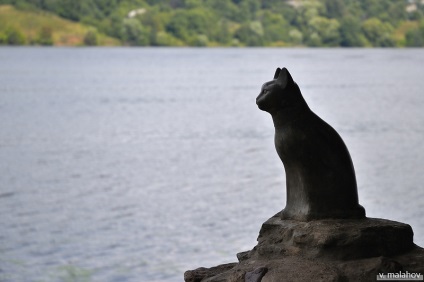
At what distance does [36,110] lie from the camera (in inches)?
1818

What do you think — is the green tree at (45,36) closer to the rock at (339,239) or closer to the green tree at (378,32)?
the green tree at (378,32)

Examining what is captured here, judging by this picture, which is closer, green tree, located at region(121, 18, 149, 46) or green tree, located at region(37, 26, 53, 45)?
green tree, located at region(37, 26, 53, 45)

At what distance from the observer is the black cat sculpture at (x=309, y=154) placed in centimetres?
719

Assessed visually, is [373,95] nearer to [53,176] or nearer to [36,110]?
[36,110]

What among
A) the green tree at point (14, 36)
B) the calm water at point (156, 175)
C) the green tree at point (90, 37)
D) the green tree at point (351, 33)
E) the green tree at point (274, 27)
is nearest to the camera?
the calm water at point (156, 175)

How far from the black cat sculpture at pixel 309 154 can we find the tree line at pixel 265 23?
140 meters

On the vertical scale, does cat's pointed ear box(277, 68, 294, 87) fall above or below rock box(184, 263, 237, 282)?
above

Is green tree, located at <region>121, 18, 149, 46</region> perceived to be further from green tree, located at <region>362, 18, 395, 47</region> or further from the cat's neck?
the cat's neck

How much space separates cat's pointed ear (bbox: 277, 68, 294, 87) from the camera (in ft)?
→ 23.5

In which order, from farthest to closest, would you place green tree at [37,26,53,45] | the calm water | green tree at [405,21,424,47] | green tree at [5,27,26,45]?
green tree at [405,21,424,47] → green tree at [37,26,53,45] → green tree at [5,27,26,45] → the calm water

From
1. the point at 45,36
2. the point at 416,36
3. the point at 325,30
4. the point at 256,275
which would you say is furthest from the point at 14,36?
the point at 256,275

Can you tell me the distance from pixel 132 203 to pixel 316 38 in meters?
146

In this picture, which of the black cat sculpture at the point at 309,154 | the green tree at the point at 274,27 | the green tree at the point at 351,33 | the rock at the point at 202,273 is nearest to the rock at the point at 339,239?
the black cat sculpture at the point at 309,154

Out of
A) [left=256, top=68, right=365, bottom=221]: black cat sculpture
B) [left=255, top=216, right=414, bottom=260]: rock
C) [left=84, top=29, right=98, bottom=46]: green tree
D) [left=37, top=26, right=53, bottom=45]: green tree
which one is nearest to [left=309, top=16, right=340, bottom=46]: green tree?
[left=84, top=29, right=98, bottom=46]: green tree
